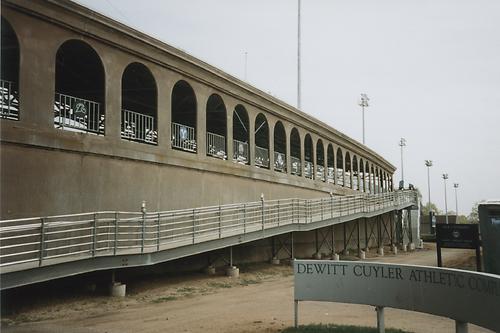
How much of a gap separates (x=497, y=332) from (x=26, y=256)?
35.0 feet

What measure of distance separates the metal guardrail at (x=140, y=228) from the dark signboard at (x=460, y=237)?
6.51 meters

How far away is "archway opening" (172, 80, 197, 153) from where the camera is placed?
20578mm

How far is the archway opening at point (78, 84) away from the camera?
15422 millimetres

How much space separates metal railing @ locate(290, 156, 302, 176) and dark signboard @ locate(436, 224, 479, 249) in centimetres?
1364

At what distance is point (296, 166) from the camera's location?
32188mm

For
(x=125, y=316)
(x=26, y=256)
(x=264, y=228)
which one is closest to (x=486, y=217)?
(x=264, y=228)

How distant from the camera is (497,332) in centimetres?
638

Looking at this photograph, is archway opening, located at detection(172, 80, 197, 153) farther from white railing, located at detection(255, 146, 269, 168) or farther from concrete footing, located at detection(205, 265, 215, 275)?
concrete footing, located at detection(205, 265, 215, 275)

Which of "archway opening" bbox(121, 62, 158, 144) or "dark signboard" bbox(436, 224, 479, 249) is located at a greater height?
"archway opening" bbox(121, 62, 158, 144)

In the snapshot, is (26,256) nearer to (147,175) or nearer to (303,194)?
(147,175)

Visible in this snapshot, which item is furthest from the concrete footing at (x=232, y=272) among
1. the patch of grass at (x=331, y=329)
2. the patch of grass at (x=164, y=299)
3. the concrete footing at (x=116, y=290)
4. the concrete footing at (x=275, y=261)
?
the patch of grass at (x=331, y=329)

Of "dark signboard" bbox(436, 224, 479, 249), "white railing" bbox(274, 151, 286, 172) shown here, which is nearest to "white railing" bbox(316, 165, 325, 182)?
"white railing" bbox(274, 151, 286, 172)

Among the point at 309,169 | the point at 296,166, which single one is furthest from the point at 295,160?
the point at 309,169

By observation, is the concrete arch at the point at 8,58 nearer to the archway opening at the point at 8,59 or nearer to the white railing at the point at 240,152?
the archway opening at the point at 8,59
